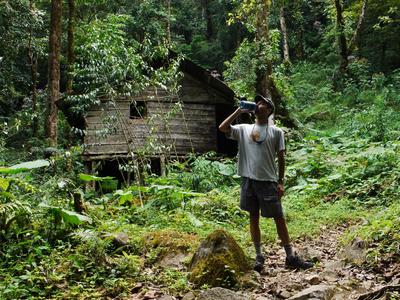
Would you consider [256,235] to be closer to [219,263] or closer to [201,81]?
[219,263]

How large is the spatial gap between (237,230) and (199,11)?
118ft

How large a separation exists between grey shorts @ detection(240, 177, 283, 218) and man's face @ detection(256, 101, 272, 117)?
86 centimetres

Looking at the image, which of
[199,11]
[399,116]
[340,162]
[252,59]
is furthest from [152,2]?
[340,162]

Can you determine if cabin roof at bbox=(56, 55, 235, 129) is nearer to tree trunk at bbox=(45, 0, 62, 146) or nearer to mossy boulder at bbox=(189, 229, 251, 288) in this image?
tree trunk at bbox=(45, 0, 62, 146)

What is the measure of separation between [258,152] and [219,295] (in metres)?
1.90

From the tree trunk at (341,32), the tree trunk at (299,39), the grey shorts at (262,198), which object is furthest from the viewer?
the tree trunk at (299,39)

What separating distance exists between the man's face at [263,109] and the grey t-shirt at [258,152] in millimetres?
183

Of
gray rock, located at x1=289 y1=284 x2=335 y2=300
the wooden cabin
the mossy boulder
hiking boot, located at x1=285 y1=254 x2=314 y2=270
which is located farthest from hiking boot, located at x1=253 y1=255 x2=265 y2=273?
the wooden cabin

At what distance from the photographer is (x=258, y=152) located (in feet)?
18.9

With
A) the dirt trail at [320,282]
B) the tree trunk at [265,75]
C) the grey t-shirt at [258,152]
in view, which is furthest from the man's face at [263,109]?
the tree trunk at [265,75]

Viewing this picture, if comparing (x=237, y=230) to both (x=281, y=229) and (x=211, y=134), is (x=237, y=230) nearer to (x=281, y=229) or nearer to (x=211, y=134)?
(x=281, y=229)

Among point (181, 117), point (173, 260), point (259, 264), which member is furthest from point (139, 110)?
point (259, 264)

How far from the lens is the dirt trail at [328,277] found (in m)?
4.75

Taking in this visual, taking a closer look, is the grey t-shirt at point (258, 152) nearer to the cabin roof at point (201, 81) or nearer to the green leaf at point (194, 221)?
the green leaf at point (194, 221)
